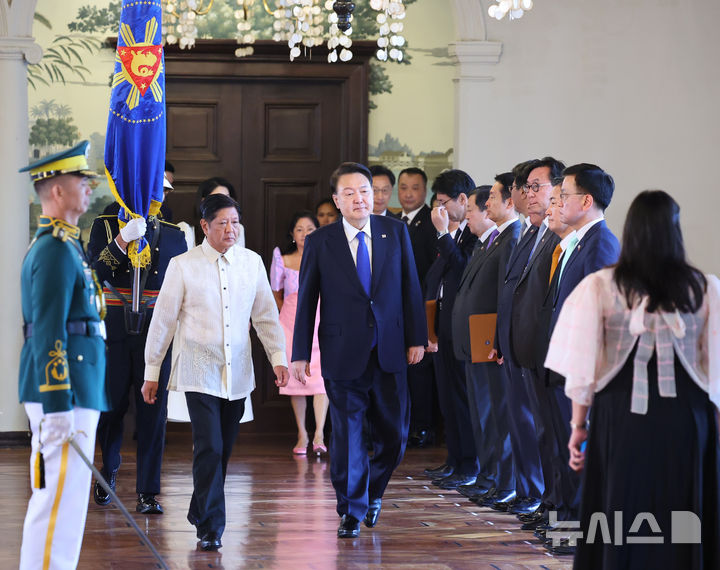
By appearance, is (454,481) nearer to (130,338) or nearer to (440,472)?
(440,472)

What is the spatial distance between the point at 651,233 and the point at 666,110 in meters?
4.58

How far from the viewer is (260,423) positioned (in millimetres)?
7574

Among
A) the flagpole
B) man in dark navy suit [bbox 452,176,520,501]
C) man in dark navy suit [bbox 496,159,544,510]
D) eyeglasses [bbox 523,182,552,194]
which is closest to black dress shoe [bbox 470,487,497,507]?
man in dark navy suit [bbox 452,176,520,501]

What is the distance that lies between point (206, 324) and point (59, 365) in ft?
4.45

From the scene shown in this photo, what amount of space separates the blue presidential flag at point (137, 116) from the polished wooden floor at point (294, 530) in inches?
52.6

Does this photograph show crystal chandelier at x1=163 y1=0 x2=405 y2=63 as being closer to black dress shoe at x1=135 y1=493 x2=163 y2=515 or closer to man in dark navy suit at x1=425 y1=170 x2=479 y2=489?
man in dark navy suit at x1=425 y1=170 x2=479 y2=489

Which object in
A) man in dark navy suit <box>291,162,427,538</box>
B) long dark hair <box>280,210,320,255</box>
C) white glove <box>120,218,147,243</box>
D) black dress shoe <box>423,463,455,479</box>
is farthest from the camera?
long dark hair <box>280,210,320,255</box>

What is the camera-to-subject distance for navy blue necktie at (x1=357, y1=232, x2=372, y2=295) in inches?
183

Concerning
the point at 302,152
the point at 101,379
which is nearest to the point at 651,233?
the point at 101,379

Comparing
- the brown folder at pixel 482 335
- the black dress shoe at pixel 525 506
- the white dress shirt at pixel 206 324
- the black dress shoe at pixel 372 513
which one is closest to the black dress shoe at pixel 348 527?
the black dress shoe at pixel 372 513

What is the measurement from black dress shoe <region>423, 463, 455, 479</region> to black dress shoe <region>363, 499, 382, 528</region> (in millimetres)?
1255

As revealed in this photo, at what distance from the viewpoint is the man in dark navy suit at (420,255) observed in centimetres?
670

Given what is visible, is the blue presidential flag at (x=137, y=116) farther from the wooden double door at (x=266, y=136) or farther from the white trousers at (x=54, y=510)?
the wooden double door at (x=266, y=136)

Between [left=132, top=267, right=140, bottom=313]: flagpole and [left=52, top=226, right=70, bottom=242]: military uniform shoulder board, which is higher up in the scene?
[left=52, top=226, right=70, bottom=242]: military uniform shoulder board
